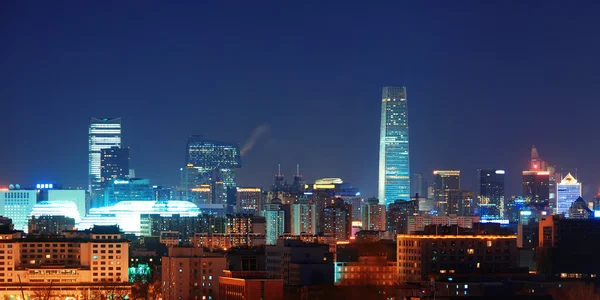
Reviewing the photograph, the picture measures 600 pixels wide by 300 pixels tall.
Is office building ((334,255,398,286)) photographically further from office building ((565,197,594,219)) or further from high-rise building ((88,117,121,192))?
high-rise building ((88,117,121,192))

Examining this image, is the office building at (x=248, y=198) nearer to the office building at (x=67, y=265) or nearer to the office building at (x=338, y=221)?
the office building at (x=338, y=221)

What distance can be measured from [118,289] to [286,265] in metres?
10.4

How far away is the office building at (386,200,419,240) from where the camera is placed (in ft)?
439

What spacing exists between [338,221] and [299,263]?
49101 mm

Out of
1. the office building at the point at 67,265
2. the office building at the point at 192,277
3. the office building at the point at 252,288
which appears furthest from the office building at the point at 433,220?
the office building at the point at 252,288

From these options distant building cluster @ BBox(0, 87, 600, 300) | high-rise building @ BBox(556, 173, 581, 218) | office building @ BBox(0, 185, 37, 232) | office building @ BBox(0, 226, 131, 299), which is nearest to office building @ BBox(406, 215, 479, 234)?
distant building cluster @ BBox(0, 87, 600, 300)

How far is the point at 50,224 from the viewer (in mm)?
126062

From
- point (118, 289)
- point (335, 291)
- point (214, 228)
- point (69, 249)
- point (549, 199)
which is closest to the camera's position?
point (335, 291)

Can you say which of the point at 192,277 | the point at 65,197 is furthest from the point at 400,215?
the point at 192,277

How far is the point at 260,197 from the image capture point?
16388 centimetres

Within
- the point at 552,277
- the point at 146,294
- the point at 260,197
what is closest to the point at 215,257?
the point at 146,294

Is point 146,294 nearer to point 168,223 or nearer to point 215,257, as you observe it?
point 215,257

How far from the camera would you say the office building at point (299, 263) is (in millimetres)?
80250

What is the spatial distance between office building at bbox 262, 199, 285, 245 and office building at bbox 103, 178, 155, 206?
2686 cm
